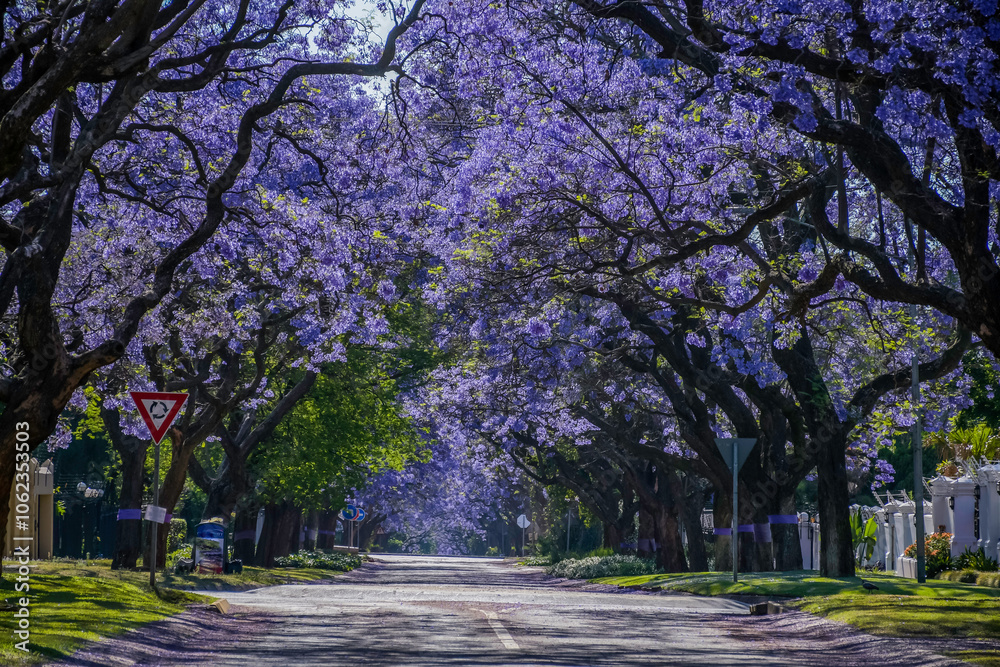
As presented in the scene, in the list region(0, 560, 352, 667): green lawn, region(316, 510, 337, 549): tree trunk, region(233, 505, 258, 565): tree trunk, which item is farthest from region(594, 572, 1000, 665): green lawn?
region(316, 510, 337, 549): tree trunk

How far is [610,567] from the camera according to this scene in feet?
134

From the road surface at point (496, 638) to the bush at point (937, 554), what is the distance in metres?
12.1

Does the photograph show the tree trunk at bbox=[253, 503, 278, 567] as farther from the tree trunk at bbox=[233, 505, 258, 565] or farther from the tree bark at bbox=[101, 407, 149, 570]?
the tree bark at bbox=[101, 407, 149, 570]

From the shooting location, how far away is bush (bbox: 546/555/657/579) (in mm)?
40094

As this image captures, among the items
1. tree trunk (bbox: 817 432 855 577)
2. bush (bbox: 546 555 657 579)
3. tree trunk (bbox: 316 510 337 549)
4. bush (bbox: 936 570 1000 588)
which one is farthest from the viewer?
tree trunk (bbox: 316 510 337 549)

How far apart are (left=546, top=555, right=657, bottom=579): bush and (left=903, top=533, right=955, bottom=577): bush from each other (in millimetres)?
9977

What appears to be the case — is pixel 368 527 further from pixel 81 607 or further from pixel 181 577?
pixel 81 607

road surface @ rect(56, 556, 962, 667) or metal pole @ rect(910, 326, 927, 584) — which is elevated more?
metal pole @ rect(910, 326, 927, 584)

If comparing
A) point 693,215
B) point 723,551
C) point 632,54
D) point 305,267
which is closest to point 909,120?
point 693,215

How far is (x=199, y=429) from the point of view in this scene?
27594 millimetres

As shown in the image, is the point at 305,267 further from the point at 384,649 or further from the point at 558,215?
the point at 384,649

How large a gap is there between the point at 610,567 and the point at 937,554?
12.2 m

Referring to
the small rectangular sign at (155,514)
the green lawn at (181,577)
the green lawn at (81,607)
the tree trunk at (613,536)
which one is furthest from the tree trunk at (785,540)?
the small rectangular sign at (155,514)

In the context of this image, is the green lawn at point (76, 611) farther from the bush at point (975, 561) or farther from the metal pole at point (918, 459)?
the bush at point (975, 561)
